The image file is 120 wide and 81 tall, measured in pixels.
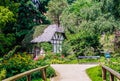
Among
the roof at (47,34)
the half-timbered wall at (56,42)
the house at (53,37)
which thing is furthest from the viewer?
the half-timbered wall at (56,42)

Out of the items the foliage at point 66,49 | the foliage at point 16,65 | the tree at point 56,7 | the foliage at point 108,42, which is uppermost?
the tree at point 56,7

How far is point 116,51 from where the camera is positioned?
35438 millimetres

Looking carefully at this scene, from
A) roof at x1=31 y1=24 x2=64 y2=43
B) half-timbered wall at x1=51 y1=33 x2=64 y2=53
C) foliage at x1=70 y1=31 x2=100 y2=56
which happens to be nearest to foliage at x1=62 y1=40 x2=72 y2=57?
foliage at x1=70 y1=31 x2=100 y2=56

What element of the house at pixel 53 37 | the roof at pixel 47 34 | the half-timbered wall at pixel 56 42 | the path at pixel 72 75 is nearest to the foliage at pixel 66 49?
the house at pixel 53 37

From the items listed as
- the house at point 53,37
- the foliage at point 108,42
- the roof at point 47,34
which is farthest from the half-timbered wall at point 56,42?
the foliage at point 108,42

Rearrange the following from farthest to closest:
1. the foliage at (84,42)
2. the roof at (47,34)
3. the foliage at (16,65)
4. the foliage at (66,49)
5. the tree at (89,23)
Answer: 1. the roof at (47,34)
2. the foliage at (66,49)
3. the foliage at (84,42)
4. the tree at (89,23)
5. the foliage at (16,65)

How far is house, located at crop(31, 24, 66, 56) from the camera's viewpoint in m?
49.2

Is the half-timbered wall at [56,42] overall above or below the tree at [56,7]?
below

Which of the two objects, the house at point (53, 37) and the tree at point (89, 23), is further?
the house at point (53, 37)

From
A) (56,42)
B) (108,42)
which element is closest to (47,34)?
(56,42)

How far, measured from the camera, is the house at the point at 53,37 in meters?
49.2

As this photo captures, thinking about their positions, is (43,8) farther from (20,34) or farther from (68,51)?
(68,51)

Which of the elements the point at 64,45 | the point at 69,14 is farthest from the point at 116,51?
the point at 69,14

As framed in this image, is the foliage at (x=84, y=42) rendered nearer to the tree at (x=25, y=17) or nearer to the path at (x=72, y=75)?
the tree at (x=25, y=17)
